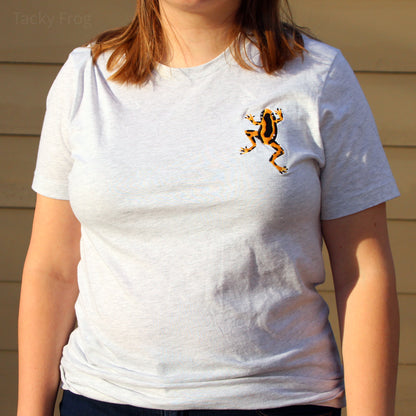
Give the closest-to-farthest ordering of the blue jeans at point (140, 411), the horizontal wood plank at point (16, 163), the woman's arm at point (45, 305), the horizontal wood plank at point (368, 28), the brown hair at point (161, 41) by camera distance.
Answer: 1. the blue jeans at point (140, 411)
2. the brown hair at point (161, 41)
3. the woman's arm at point (45, 305)
4. the horizontal wood plank at point (368, 28)
5. the horizontal wood plank at point (16, 163)

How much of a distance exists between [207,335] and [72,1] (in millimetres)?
1504

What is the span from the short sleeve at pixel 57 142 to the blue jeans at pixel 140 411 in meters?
0.43

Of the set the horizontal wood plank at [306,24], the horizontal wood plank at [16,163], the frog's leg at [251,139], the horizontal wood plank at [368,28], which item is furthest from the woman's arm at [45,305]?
the horizontal wood plank at [368,28]

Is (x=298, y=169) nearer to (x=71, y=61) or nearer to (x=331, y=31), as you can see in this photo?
(x=71, y=61)

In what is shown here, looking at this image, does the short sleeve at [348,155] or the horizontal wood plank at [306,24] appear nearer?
the short sleeve at [348,155]

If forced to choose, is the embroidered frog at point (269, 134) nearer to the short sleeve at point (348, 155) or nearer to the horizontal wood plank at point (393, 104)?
the short sleeve at point (348, 155)

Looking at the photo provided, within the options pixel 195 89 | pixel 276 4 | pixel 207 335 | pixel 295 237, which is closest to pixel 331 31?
pixel 276 4

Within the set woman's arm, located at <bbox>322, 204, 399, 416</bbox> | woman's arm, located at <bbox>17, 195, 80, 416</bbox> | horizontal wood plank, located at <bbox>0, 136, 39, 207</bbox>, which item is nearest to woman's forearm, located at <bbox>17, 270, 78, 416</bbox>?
woman's arm, located at <bbox>17, 195, 80, 416</bbox>

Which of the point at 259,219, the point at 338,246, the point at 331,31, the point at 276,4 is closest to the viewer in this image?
the point at 259,219

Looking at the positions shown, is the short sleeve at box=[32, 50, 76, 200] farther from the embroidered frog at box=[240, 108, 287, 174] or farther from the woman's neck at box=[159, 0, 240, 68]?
the embroidered frog at box=[240, 108, 287, 174]

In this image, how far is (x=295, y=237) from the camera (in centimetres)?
105

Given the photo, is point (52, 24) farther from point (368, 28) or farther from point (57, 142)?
point (368, 28)

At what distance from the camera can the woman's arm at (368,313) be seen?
1.07m

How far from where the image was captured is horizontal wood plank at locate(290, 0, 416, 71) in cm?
200
